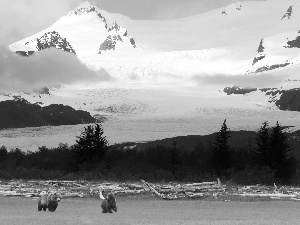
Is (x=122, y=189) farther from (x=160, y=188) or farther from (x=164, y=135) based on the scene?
(x=164, y=135)

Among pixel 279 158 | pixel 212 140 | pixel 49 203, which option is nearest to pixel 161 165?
pixel 279 158

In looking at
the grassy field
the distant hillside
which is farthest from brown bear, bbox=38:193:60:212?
the distant hillside

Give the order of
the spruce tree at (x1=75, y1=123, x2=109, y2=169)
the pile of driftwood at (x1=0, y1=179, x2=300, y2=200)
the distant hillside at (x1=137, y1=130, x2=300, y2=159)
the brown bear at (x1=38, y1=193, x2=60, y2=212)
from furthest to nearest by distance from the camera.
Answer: the distant hillside at (x1=137, y1=130, x2=300, y2=159) → the spruce tree at (x1=75, y1=123, x2=109, y2=169) → the pile of driftwood at (x1=0, y1=179, x2=300, y2=200) → the brown bear at (x1=38, y1=193, x2=60, y2=212)

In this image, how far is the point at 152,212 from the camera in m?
26.7

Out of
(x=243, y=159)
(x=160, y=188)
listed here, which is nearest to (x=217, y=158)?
(x=243, y=159)

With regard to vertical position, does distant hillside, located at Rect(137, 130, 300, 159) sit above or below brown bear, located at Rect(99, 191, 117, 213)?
above

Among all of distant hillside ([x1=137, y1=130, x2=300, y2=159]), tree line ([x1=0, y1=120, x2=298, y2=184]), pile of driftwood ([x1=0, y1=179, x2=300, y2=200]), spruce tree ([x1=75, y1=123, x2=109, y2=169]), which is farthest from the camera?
distant hillside ([x1=137, y1=130, x2=300, y2=159])

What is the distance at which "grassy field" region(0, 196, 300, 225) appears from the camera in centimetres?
2106

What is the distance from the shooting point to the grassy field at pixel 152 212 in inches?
829

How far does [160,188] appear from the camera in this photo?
38.0 m

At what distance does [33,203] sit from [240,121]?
389 ft

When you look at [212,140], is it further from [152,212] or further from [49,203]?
[49,203]

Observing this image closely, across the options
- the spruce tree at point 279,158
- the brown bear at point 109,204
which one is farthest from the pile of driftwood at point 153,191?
the spruce tree at point 279,158

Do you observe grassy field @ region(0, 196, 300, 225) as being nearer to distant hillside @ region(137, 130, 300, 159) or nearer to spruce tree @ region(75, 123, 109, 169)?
spruce tree @ region(75, 123, 109, 169)
